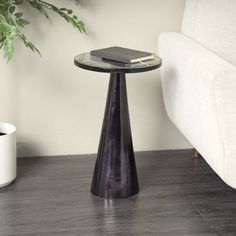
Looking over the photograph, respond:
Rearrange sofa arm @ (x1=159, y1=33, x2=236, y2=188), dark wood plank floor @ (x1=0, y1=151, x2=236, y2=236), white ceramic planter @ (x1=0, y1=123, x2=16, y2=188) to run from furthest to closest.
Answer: white ceramic planter @ (x1=0, y1=123, x2=16, y2=188), dark wood plank floor @ (x1=0, y1=151, x2=236, y2=236), sofa arm @ (x1=159, y1=33, x2=236, y2=188)

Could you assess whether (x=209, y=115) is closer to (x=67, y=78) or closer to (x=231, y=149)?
(x=231, y=149)

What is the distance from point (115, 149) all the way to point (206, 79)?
0.49 m

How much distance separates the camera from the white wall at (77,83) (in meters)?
2.42

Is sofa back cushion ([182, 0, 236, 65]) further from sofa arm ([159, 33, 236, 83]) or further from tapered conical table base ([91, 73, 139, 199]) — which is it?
tapered conical table base ([91, 73, 139, 199])

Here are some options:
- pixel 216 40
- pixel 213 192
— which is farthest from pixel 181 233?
pixel 216 40

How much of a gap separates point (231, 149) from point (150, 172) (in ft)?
2.15

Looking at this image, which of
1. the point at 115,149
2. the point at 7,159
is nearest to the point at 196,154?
the point at 115,149

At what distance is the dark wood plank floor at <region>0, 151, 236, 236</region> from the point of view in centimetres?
192

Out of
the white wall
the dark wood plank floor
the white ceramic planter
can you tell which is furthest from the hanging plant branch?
the dark wood plank floor

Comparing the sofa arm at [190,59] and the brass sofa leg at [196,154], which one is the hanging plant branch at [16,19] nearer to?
the sofa arm at [190,59]

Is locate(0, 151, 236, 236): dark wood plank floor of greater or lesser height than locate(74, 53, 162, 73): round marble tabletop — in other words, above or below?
below

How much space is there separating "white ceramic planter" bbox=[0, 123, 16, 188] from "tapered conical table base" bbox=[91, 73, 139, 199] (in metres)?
0.34

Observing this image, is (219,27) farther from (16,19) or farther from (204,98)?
(16,19)

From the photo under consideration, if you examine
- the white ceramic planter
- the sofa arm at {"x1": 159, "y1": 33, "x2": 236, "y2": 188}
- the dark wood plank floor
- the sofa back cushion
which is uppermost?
the sofa back cushion
